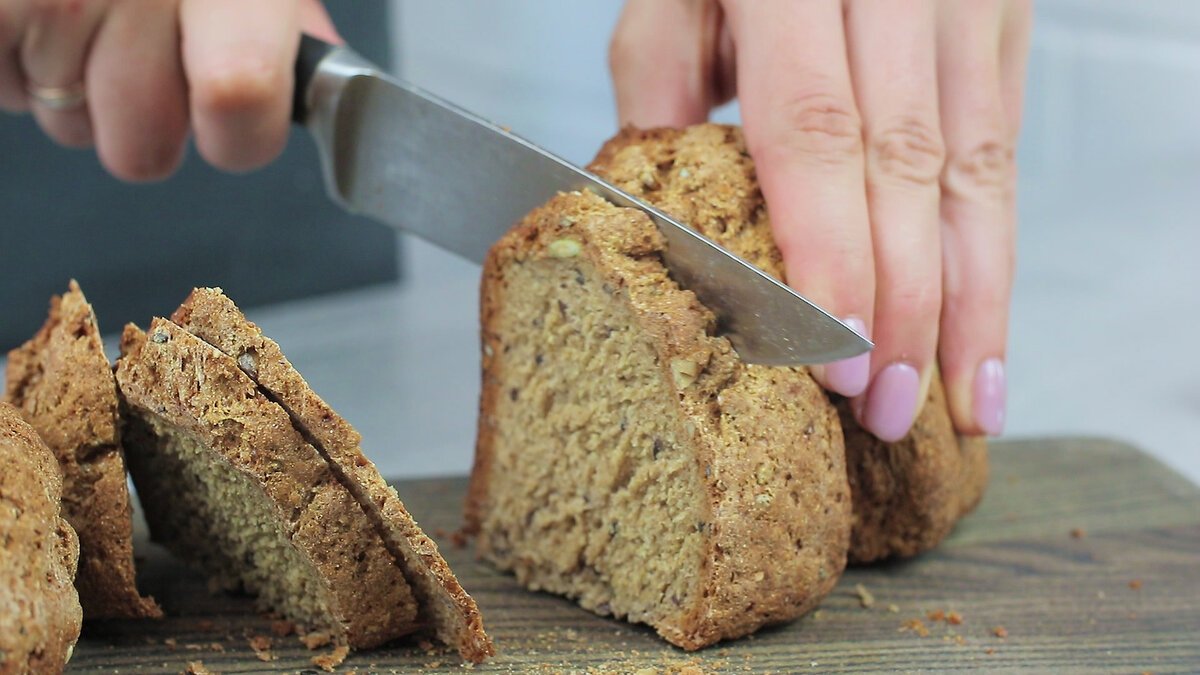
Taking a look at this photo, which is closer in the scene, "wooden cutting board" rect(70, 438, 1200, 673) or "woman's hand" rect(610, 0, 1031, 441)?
"wooden cutting board" rect(70, 438, 1200, 673)

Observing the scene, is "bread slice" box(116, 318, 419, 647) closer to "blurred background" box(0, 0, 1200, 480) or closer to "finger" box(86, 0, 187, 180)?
"finger" box(86, 0, 187, 180)

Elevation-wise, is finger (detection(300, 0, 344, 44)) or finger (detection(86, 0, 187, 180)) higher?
finger (detection(300, 0, 344, 44))

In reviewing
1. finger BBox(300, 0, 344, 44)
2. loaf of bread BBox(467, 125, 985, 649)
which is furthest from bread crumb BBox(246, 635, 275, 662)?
finger BBox(300, 0, 344, 44)

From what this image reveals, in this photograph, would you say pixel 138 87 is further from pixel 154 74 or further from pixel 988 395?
pixel 988 395

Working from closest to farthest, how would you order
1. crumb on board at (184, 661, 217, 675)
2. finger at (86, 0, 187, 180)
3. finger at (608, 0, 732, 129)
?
crumb on board at (184, 661, 217, 675) < finger at (86, 0, 187, 180) < finger at (608, 0, 732, 129)

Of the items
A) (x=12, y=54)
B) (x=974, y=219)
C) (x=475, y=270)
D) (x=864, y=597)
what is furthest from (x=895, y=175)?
(x=475, y=270)

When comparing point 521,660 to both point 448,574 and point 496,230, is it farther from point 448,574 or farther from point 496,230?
point 496,230

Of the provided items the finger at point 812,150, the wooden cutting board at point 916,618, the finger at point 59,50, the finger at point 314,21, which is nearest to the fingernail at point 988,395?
the wooden cutting board at point 916,618

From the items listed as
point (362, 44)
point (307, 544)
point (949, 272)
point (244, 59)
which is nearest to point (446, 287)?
point (362, 44)
